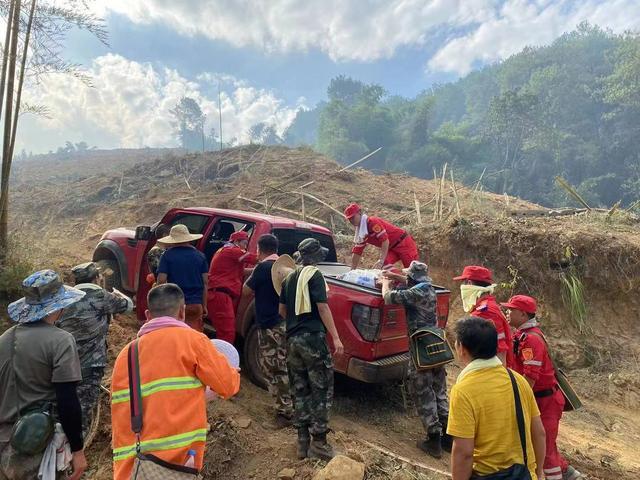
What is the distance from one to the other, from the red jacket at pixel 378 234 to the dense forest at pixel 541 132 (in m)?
28.2

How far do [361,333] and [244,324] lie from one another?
1315mm

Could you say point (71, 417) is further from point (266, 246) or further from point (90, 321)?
point (266, 246)

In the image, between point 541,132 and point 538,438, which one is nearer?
point 538,438

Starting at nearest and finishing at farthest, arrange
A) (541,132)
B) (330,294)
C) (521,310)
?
(521,310), (330,294), (541,132)

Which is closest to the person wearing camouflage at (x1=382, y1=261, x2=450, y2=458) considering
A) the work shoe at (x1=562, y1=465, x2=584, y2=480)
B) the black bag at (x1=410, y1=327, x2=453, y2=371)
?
the black bag at (x1=410, y1=327, x2=453, y2=371)

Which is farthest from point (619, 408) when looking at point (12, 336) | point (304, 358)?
point (12, 336)

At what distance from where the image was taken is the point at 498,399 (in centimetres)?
191

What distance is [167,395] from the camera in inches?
68.1

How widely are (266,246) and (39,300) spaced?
1822mm

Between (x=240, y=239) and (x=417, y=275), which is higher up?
(x=240, y=239)

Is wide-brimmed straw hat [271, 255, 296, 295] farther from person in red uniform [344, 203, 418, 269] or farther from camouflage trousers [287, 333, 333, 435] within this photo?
person in red uniform [344, 203, 418, 269]

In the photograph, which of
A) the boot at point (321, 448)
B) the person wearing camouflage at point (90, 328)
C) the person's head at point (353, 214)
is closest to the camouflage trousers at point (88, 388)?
the person wearing camouflage at point (90, 328)

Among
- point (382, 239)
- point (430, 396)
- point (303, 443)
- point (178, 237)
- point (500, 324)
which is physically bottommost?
point (303, 443)

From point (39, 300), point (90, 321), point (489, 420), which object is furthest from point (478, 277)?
point (39, 300)
